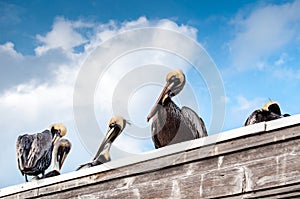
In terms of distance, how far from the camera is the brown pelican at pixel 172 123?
543 centimetres

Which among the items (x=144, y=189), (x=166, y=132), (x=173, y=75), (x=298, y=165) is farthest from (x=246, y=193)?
(x=173, y=75)

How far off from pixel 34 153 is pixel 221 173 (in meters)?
3.46

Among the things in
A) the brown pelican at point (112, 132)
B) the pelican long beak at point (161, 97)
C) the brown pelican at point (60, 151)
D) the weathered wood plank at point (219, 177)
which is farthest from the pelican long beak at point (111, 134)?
the weathered wood plank at point (219, 177)

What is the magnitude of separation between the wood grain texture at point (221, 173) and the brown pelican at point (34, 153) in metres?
2.27

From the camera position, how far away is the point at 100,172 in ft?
13.4

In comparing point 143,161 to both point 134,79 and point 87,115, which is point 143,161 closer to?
point 87,115

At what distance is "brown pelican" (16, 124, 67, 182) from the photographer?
6188mm

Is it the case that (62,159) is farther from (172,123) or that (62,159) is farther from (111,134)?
(172,123)

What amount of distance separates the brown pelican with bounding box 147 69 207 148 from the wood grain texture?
148cm

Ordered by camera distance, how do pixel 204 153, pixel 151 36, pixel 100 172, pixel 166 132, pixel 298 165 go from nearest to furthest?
pixel 298 165 < pixel 204 153 < pixel 100 172 < pixel 151 36 < pixel 166 132

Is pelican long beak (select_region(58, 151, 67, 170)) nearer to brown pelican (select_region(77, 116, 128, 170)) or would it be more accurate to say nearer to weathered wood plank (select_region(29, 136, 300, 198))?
brown pelican (select_region(77, 116, 128, 170))

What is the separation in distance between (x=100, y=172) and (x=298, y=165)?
160 cm

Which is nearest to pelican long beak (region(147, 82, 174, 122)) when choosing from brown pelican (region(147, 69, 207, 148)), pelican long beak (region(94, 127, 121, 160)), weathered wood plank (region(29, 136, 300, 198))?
brown pelican (region(147, 69, 207, 148))

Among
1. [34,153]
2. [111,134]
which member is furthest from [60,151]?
[34,153]
